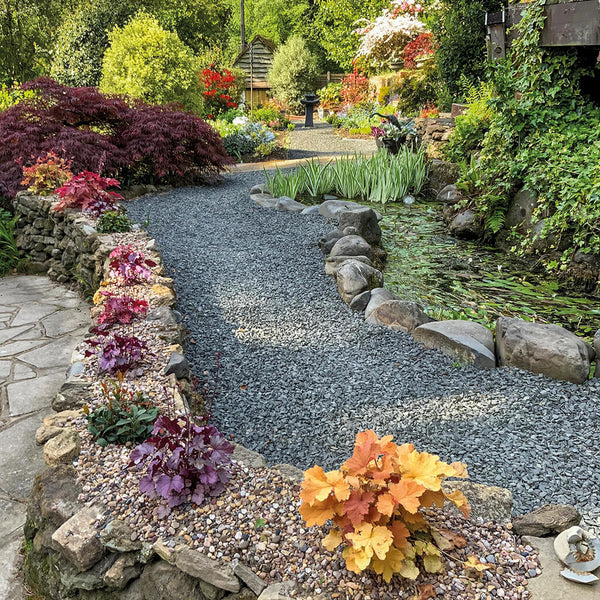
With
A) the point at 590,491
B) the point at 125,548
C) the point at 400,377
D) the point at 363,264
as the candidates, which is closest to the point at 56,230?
the point at 363,264

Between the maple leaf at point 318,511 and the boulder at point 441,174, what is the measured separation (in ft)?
19.7

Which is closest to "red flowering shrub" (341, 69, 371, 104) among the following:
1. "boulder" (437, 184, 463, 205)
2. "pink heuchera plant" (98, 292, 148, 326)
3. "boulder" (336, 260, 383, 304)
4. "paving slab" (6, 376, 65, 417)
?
"boulder" (437, 184, 463, 205)

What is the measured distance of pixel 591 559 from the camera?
150 centimetres

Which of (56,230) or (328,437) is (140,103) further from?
(328,437)

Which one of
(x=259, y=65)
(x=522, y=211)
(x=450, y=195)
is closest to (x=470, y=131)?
(x=450, y=195)

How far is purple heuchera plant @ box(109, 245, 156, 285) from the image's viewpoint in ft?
11.9

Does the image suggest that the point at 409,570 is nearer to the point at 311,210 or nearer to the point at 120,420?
Answer: the point at 120,420

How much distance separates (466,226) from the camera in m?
5.63

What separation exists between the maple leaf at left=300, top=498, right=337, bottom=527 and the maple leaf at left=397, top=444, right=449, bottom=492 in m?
0.22

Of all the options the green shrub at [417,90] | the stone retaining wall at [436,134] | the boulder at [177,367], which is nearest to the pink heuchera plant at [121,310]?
the boulder at [177,367]

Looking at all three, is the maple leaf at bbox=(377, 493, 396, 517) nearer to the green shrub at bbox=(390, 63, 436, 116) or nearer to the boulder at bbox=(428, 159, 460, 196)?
the boulder at bbox=(428, 159, 460, 196)

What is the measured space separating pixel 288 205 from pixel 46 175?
2599mm

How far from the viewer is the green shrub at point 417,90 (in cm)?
1209

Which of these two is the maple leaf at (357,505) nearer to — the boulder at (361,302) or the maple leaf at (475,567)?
the maple leaf at (475,567)
